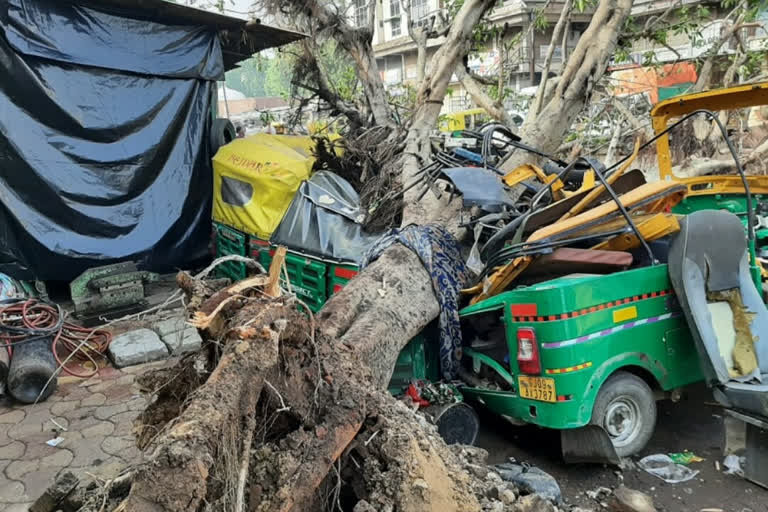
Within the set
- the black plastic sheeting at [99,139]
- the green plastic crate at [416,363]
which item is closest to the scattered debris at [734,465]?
the green plastic crate at [416,363]

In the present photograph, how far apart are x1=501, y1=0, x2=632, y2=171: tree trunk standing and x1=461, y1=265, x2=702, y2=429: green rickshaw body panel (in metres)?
3.03

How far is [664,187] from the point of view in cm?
394

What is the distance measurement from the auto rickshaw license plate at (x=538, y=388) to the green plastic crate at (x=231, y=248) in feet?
12.6

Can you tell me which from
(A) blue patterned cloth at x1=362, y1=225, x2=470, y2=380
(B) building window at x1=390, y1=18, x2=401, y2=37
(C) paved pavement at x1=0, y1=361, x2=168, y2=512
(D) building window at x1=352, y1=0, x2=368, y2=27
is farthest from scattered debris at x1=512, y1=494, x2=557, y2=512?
(B) building window at x1=390, y1=18, x2=401, y2=37

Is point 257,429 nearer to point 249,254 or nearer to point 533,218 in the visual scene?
point 533,218

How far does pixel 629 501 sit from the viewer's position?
10.1 feet

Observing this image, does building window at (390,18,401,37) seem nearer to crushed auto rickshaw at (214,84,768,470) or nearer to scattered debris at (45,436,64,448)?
crushed auto rickshaw at (214,84,768,470)

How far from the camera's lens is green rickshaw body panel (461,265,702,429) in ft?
11.1

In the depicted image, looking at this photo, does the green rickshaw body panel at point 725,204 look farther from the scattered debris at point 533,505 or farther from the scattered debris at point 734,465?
the scattered debris at point 533,505

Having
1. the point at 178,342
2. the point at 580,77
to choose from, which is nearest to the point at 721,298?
the point at 580,77

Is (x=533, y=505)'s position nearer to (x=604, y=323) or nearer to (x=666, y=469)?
(x=604, y=323)

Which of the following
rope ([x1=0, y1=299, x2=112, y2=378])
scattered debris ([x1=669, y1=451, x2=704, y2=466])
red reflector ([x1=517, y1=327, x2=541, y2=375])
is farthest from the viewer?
rope ([x1=0, y1=299, x2=112, y2=378])

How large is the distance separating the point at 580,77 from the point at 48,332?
588cm

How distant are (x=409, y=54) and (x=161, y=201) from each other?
72.0 ft
